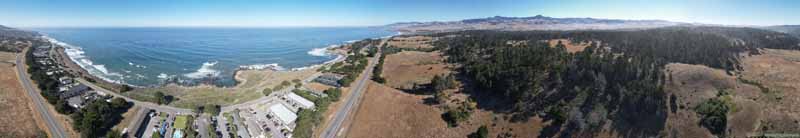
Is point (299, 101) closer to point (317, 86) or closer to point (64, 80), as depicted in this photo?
point (317, 86)

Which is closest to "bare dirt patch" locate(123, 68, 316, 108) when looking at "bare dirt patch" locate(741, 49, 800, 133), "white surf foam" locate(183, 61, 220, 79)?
"white surf foam" locate(183, 61, 220, 79)

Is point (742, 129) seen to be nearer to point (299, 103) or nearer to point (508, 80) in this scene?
point (508, 80)

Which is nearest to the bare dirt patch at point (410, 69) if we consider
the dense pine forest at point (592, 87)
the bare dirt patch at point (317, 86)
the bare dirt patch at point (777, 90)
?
the dense pine forest at point (592, 87)

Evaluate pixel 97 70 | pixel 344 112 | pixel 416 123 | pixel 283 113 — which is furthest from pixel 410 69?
pixel 97 70

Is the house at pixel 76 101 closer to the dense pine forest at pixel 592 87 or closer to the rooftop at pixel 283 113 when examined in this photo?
the rooftop at pixel 283 113

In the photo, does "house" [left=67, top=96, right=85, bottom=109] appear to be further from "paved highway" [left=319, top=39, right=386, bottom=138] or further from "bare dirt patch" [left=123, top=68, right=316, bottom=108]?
"paved highway" [left=319, top=39, right=386, bottom=138]

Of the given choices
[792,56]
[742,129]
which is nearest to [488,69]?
[742,129]
